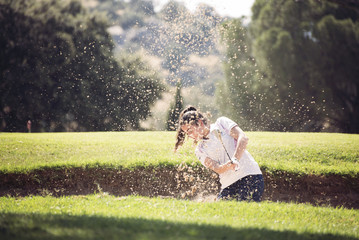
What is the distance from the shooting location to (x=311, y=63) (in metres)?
25.3

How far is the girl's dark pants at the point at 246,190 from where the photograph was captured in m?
5.27

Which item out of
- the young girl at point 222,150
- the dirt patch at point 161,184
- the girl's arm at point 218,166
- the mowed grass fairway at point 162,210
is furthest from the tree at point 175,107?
the girl's arm at point 218,166

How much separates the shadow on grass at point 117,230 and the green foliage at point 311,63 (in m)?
23.9

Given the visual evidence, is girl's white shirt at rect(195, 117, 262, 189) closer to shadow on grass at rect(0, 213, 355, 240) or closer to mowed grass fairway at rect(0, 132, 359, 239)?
mowed grass fairway at rect(0, 132, 359, 239)

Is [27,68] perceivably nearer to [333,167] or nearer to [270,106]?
[270,106]

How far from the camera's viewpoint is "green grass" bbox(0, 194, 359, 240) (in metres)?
3.31

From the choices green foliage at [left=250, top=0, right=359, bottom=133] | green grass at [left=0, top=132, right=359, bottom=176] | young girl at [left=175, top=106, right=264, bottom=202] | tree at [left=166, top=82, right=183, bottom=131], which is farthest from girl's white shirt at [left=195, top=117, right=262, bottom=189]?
green foliage at [left=250, top=0, right=359, bottom=133]

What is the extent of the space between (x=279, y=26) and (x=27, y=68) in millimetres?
22821

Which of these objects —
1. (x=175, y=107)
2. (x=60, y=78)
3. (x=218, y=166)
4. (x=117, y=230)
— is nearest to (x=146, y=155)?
(x=218, y=166)

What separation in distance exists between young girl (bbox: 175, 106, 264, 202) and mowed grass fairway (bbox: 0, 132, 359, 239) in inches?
14.5

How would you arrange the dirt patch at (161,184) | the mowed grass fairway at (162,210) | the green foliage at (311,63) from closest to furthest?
the mowed grass fairway at (162,210) → the dirt patch at (161,184) → the green foliage at (311,63)

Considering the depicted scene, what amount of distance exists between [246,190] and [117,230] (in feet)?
9.05

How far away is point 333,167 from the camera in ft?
27.8

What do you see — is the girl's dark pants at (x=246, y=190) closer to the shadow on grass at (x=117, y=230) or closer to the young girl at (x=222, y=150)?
the young girl at (x=222, y=150)
